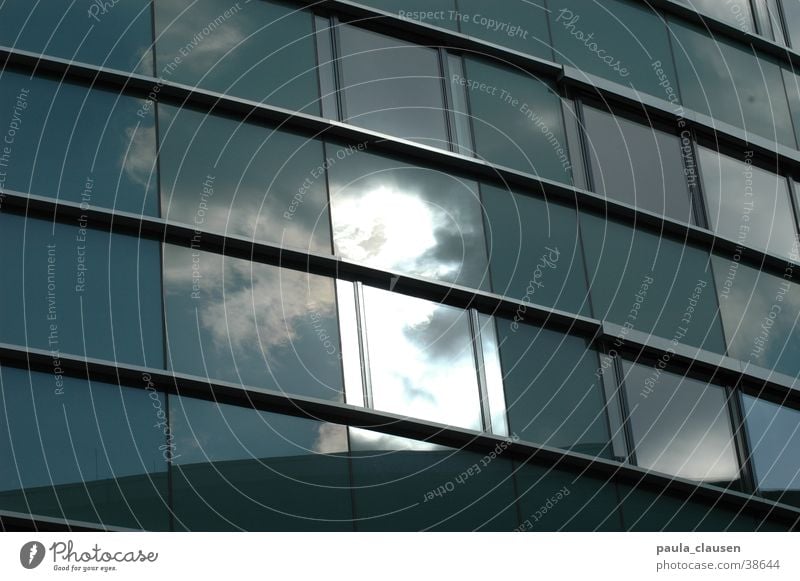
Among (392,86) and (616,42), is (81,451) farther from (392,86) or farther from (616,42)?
(616,42)

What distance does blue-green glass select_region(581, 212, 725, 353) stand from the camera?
64.6ft

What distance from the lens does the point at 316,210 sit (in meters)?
18.4

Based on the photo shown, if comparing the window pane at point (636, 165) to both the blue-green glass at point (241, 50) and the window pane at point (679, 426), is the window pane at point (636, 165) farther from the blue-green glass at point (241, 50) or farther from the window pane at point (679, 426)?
the blue-green glass at point (241, 50)

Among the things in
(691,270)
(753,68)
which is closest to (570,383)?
(691,270)

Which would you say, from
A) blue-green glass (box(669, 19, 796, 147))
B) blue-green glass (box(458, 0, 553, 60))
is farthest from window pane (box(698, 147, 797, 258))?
blue-green glass (box(458, 0, 553, 60))

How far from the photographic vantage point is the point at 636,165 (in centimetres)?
2089

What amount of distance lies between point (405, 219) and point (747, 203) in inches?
245

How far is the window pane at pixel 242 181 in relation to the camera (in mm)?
17938

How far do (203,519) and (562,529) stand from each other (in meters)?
4.93

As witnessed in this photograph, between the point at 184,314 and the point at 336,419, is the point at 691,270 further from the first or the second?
the point at 184,314

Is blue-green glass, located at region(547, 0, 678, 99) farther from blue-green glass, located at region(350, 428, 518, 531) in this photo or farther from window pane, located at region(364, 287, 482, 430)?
blue-green glass, located at region(350, 428, 518, 531)

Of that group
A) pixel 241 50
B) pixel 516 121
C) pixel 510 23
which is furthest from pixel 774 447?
pixel 241 50

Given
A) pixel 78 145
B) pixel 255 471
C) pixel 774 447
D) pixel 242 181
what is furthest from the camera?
pixel 774 447

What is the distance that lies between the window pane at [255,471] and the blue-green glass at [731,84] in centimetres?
869
